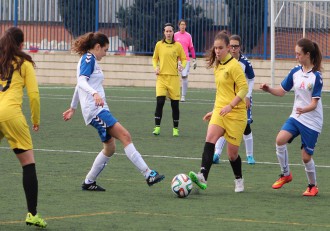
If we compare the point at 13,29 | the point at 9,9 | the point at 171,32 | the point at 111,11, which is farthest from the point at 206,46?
the point at 13,29

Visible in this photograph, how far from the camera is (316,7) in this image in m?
34.6

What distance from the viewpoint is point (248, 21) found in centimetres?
3606

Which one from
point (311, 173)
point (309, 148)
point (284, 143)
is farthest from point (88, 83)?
point (311, 173)

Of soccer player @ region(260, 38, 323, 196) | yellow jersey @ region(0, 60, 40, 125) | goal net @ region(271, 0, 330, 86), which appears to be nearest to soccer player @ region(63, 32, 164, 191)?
soccer player @ region(260, 38, 323, 196)

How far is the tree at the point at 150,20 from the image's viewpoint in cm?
3697

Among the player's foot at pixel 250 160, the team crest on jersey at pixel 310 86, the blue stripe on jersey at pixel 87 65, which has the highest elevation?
the blue stripe on jersey at pixel 87 65

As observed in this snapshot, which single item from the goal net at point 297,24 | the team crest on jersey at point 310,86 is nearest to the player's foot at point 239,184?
the team crest on jersey at point 310,86

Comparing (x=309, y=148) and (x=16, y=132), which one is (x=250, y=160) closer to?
(x=309, y=148)

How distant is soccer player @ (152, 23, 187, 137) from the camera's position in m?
19.8

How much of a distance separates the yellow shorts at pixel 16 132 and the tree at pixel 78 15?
95.6 ft

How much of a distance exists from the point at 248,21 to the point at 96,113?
24652mm

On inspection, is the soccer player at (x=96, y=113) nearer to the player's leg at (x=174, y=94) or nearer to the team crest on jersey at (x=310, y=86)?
the team crest on jersey at (x=310, y=86)

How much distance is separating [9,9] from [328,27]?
12412mm

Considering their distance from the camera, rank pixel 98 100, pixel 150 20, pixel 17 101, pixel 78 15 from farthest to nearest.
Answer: pixel 78 15, pixel 150 20, pixel 98 100, pixel 17 101
